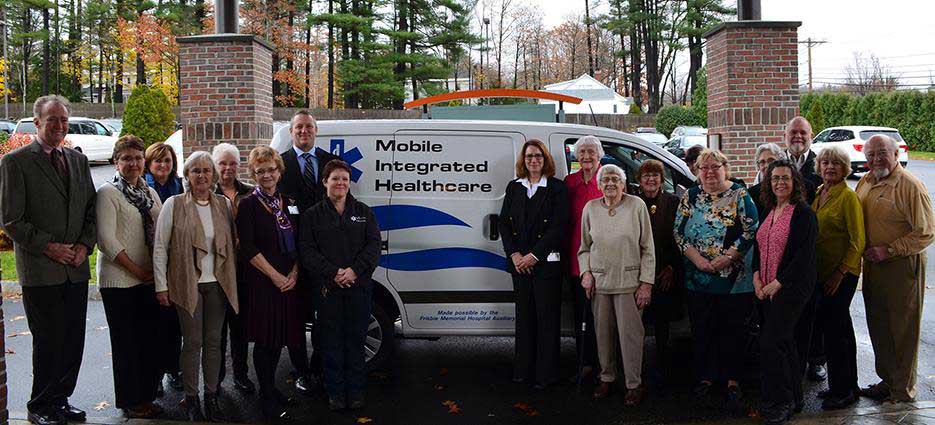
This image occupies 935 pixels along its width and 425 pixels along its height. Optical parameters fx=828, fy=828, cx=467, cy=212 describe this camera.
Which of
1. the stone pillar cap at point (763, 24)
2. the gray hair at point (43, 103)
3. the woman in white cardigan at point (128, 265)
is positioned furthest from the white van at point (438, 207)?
the stone pillar cap at point (763, 24)

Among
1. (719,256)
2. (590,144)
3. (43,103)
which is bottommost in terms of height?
(719,256)

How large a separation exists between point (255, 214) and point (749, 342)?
3987 millimetres

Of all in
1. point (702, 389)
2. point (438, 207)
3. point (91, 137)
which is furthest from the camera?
point (91, 137)

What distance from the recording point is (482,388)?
6.11 m

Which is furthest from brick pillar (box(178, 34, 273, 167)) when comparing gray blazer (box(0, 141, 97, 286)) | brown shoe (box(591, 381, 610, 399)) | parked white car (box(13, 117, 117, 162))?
parked white car (box(13, 117, 117, 162))

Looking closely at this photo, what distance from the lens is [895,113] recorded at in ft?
120

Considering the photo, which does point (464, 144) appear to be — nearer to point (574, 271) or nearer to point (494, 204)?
point (494, 204)

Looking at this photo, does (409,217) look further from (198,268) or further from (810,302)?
(810,302)

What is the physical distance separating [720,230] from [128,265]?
12.4 ft

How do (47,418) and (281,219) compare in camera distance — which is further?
(281,219)

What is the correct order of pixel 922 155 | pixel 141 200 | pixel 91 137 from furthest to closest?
pixel 922 155 → pixel 91 137 → pixel 141 200

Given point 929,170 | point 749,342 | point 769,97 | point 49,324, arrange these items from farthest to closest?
point 929,170
point 769,97
point 749,342
point 49,324

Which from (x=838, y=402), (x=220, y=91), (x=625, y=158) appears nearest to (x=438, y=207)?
(x=625, y=158)

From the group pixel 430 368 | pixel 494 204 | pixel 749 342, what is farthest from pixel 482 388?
pixel 749 342
